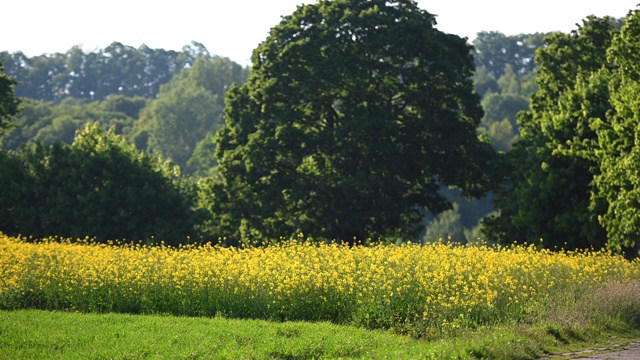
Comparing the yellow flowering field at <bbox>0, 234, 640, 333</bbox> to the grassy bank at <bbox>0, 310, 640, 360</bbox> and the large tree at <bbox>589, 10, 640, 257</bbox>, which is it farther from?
the large tree at <bbox>589, 10, 640, 257</bbox>

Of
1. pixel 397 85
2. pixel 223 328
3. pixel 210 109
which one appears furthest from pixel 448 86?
pixel 210 109

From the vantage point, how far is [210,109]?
420 feet

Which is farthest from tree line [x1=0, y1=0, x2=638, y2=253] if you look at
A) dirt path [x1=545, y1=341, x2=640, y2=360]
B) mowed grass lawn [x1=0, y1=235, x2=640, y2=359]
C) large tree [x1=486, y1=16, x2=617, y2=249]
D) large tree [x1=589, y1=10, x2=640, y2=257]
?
dirt path [x1=545, y1=341, x2=640, y2=360]

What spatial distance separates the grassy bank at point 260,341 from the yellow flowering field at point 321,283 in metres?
1.23

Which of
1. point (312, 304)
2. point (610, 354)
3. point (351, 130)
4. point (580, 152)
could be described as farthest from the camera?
point (351, 130)

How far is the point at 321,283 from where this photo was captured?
2130cm

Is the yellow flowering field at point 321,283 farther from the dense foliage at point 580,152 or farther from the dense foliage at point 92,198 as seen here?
the dense foliage at point 92,198

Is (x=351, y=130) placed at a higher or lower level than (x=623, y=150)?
higher

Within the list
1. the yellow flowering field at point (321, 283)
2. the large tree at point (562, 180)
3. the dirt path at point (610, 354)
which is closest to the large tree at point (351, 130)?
the large tree at point (562, 180)

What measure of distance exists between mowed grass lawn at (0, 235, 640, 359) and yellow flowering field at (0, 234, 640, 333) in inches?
1.4

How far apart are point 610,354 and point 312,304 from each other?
6.93 m

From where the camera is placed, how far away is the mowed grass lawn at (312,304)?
16594 millimetres

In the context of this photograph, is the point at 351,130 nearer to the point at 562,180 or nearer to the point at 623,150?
the point at 562,180

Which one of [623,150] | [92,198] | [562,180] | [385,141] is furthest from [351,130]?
[92,198]
